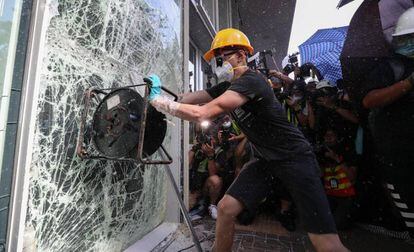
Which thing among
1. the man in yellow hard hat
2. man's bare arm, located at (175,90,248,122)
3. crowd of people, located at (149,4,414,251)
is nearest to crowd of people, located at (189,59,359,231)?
crowd of people, located at (149,4,414,251)

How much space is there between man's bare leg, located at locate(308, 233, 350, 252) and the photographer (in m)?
1.84

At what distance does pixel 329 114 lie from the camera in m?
3.13

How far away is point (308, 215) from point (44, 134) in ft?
4.81

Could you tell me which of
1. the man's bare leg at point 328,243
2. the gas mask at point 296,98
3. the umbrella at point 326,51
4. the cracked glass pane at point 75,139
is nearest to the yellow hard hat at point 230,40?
the cracked glass pane at point 75,139

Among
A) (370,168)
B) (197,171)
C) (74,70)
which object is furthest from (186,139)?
(370,168)

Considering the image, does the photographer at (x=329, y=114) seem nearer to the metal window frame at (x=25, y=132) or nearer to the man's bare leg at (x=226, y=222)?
the man's bare leg at (x=226, y=222)

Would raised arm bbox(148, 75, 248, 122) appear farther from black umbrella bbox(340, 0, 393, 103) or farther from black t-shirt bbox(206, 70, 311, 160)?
black umbrella bbox(340, 0, 393, 103)

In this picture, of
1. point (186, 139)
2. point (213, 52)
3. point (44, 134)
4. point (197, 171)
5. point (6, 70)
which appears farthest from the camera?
point (197, 171)

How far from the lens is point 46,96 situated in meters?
1.28

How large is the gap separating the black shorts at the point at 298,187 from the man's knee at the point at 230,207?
3 cm

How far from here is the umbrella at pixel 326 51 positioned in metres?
3.82

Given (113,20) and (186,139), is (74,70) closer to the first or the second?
(113,20)

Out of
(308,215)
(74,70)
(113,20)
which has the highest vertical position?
(113,20)

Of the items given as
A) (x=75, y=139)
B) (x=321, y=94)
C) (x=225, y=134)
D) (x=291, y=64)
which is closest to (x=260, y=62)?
(x=291, y=64)
